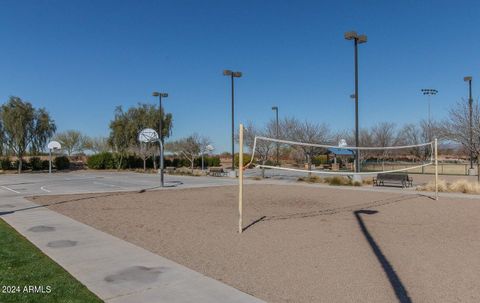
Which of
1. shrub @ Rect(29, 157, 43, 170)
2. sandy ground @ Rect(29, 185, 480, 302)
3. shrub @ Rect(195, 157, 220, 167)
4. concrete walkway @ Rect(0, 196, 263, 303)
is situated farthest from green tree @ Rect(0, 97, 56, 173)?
concrete walkway @ Rect(0, 196, 263, 303)

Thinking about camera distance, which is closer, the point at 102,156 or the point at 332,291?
the point at 332,291

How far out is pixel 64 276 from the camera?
5422 millimetres

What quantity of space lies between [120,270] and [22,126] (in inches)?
1716

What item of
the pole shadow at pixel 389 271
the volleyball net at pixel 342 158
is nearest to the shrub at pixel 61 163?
the volleyball net at pixel 342 158

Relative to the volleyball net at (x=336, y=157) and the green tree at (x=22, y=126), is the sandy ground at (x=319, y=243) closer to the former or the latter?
the volleyball net at (x=336, y=157)

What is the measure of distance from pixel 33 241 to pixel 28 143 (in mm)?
41608

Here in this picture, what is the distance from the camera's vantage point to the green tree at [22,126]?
141 feet

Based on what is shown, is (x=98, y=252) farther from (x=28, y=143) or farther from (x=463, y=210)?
(x=28, y=143)

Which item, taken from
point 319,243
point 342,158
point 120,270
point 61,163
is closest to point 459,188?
point 319,243

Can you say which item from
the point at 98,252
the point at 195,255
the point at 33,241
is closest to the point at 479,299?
the point at 195,255

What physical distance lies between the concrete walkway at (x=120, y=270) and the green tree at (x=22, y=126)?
38.6 meters

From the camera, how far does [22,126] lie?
143 ft

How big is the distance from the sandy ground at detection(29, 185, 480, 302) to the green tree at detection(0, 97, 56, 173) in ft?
107

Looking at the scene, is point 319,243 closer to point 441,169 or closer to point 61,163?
point 441,169
